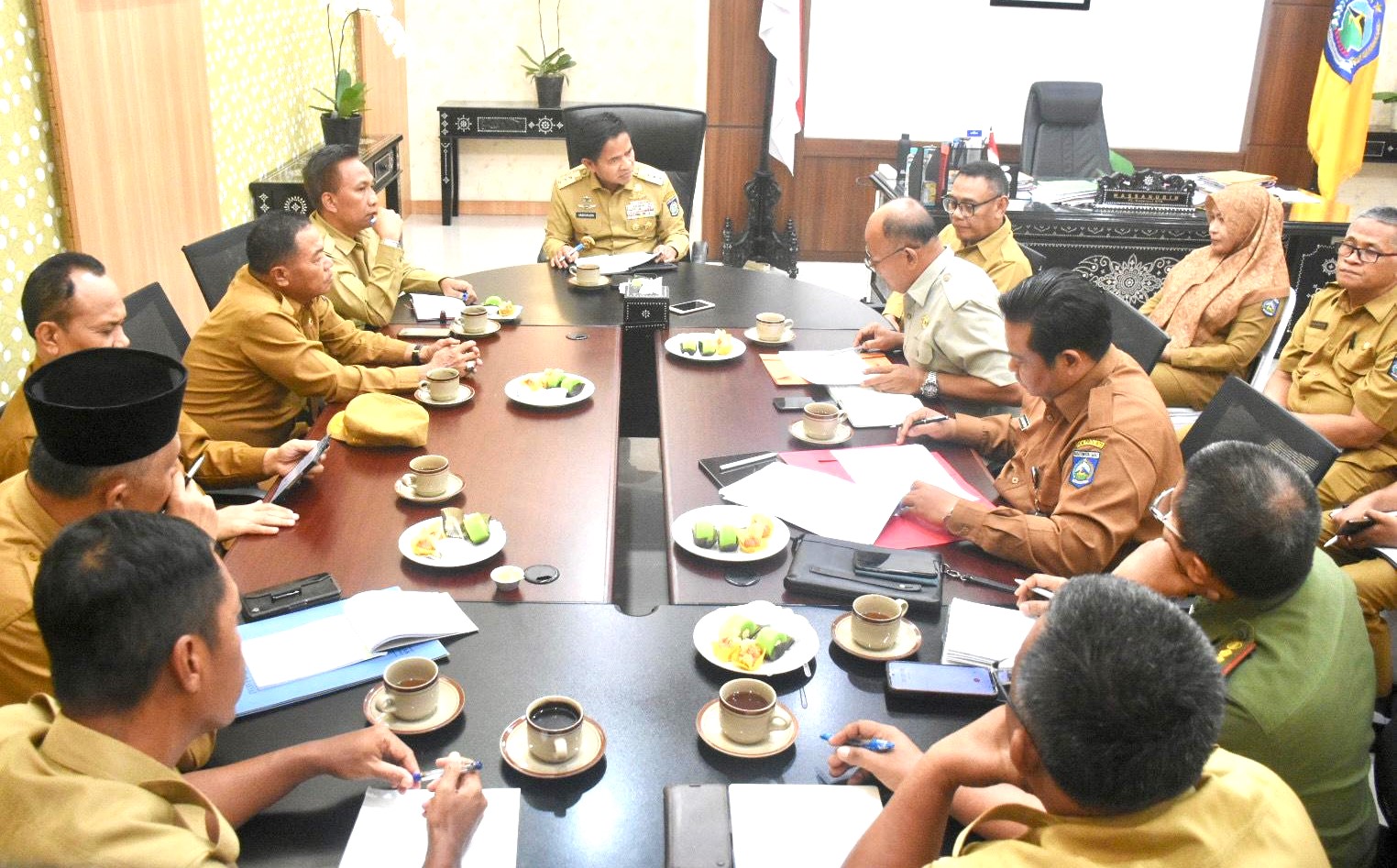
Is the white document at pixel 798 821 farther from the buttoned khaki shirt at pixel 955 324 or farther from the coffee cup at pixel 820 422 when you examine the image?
the buttoned khaki shirt at pixel 955 324

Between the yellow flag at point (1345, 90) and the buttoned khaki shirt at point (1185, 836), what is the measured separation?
261 inches

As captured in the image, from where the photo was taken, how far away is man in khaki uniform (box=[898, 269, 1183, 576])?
2.04m

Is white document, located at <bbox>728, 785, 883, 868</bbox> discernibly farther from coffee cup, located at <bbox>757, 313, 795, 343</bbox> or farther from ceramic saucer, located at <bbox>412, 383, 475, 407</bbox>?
coffee cup, located at <bbox>757, 313, 795, 343</bbox>

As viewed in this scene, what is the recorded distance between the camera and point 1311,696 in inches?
55.3

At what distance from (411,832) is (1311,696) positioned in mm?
1167

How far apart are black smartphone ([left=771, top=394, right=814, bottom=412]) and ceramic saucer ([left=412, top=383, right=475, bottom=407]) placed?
2.56 ft

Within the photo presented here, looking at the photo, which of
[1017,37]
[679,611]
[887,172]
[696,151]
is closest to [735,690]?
[679,611]

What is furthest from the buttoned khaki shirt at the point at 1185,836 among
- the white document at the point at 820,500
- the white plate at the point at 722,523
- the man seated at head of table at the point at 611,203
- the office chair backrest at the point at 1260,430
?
the man seated at head of table at the point at 611,203

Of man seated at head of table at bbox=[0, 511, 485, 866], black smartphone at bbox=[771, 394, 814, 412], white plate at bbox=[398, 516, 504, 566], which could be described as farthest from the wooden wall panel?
man seated at head of table at bbox=[0, 511, 485, 866]

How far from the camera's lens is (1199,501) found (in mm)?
1509

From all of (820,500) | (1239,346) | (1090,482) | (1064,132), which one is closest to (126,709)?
(820,500)

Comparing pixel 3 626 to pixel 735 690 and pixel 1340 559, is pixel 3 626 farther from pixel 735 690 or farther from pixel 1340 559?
pixel 1340 559

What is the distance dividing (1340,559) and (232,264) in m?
3.17

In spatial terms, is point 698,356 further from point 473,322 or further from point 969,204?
point 969,204
